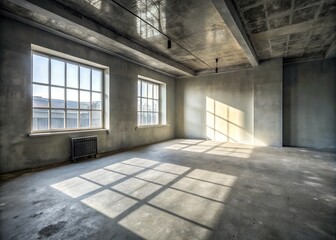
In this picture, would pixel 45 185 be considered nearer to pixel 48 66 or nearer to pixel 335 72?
pixel 48 66

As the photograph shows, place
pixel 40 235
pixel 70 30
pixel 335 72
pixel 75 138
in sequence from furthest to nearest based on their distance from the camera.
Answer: pixel 335 72 → pixel 75 138 → pixel 70 30 → pixel 40 235

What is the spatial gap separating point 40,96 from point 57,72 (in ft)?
2.72

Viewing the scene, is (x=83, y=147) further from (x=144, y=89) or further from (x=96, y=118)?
(x=144, y=89)

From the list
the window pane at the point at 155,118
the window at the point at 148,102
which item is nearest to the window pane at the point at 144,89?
the window at the point at 148,102

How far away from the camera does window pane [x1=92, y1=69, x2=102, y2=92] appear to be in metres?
5.75

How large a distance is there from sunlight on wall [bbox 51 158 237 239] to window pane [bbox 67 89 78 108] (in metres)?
2.31

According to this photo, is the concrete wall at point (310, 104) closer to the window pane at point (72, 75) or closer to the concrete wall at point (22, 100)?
the concrete wall at point (22, 100)

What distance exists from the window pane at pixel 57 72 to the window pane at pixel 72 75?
0.17 m

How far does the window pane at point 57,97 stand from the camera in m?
4.67

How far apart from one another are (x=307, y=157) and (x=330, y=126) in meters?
2.49

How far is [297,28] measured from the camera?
14.9ft

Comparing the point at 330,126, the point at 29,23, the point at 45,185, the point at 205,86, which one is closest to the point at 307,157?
the point at 330,126

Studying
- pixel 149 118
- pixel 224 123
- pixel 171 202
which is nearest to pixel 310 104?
pixel 224 123

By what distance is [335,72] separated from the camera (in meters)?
6.40
